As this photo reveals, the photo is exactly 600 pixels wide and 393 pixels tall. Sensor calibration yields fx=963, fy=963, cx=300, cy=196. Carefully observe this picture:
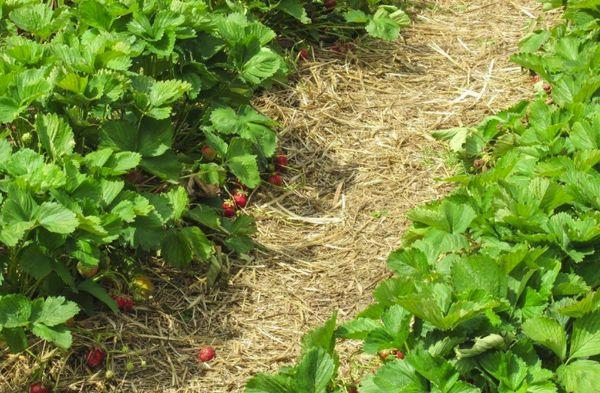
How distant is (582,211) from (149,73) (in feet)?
5.93

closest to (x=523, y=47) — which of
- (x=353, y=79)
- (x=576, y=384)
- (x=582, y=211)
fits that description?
(x=353, y=79)

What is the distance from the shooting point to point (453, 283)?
2.88 m

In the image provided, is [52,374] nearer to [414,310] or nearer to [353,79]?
[414,310]

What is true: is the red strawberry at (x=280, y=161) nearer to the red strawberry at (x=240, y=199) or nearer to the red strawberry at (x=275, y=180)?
the red strawberry at (x=275, y=180)

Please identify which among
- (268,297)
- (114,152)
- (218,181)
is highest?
(114,152)

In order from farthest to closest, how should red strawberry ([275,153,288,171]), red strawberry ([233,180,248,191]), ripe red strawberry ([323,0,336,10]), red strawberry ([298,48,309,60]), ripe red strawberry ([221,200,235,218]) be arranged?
ripe red strawberry ([323,0,336,10])
red strawberry ([298,48,309,60])
red strawberry ([275,153,288,171])
red strawberry ([233,180,248,191])
ripe red strawberry ([221,200,235,218])

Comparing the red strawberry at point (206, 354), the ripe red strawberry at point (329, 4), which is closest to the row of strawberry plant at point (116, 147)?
the red strawberry at point (206, 354)

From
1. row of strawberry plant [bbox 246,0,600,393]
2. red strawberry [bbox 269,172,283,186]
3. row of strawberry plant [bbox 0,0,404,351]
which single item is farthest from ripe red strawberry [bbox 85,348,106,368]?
red strawberry [bbox 269,172,283,186]

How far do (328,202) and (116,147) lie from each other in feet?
3.73

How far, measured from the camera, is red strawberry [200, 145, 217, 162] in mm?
4051

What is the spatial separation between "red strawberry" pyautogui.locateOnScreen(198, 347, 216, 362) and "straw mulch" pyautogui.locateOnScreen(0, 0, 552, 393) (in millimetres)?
26

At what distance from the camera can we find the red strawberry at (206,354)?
3363mm

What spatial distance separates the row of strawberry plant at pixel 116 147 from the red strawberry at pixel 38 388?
0.62ft

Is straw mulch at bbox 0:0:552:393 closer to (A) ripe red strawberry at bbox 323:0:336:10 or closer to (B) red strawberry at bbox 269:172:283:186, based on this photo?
(B) red strawberry at bbox 269:172:283:186
